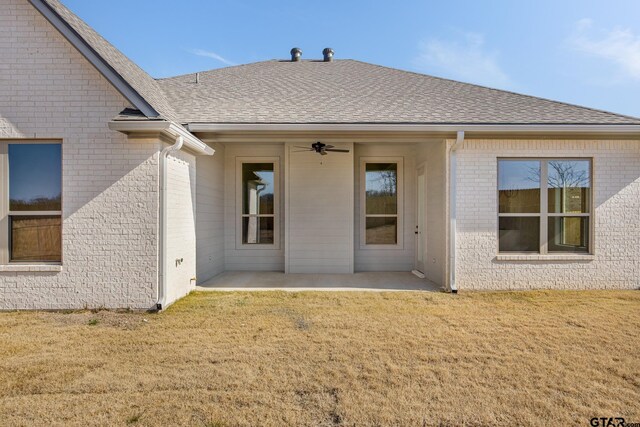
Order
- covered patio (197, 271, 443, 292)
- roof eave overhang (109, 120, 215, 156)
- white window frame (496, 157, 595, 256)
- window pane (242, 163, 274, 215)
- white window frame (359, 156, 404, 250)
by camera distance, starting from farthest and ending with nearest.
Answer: window pane (242, 163, 274, 215), white window frame (359, 156, 404, 250), covered patio (197, 271, 443, 292), white window frame (496, 157, 595, 256), roof eave overhang (109, 120, 215, 156)

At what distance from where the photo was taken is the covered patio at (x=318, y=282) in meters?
Answer: 6.96

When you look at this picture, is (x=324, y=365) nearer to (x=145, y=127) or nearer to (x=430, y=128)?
(x=145, y=127)

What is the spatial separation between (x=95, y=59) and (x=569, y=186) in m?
8.49

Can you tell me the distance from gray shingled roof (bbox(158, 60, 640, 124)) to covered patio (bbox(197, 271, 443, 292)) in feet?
10.6

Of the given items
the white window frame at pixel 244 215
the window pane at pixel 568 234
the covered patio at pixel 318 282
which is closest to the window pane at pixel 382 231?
the covered patio at pixel 318 282

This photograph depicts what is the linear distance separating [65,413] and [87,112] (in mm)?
4445

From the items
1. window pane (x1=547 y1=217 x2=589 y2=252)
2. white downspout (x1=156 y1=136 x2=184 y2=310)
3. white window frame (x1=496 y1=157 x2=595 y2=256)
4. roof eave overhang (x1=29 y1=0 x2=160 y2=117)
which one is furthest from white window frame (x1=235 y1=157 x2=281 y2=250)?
window pane (x1=547 y1=217 x2=589 y2=252)

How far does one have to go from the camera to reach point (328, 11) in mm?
13156

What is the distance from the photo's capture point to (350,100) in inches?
309

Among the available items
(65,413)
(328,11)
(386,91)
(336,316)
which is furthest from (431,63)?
(65,413)

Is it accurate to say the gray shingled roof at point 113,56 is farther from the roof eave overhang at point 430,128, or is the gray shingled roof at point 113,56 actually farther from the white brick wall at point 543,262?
the white brick wall at point 543,262

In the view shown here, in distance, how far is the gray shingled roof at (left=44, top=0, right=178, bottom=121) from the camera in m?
5.36

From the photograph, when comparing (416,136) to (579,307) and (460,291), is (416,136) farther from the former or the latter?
(579,307)

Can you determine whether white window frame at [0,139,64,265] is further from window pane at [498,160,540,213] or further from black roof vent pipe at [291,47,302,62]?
black roof vent pipe at [291,47,302,62]
